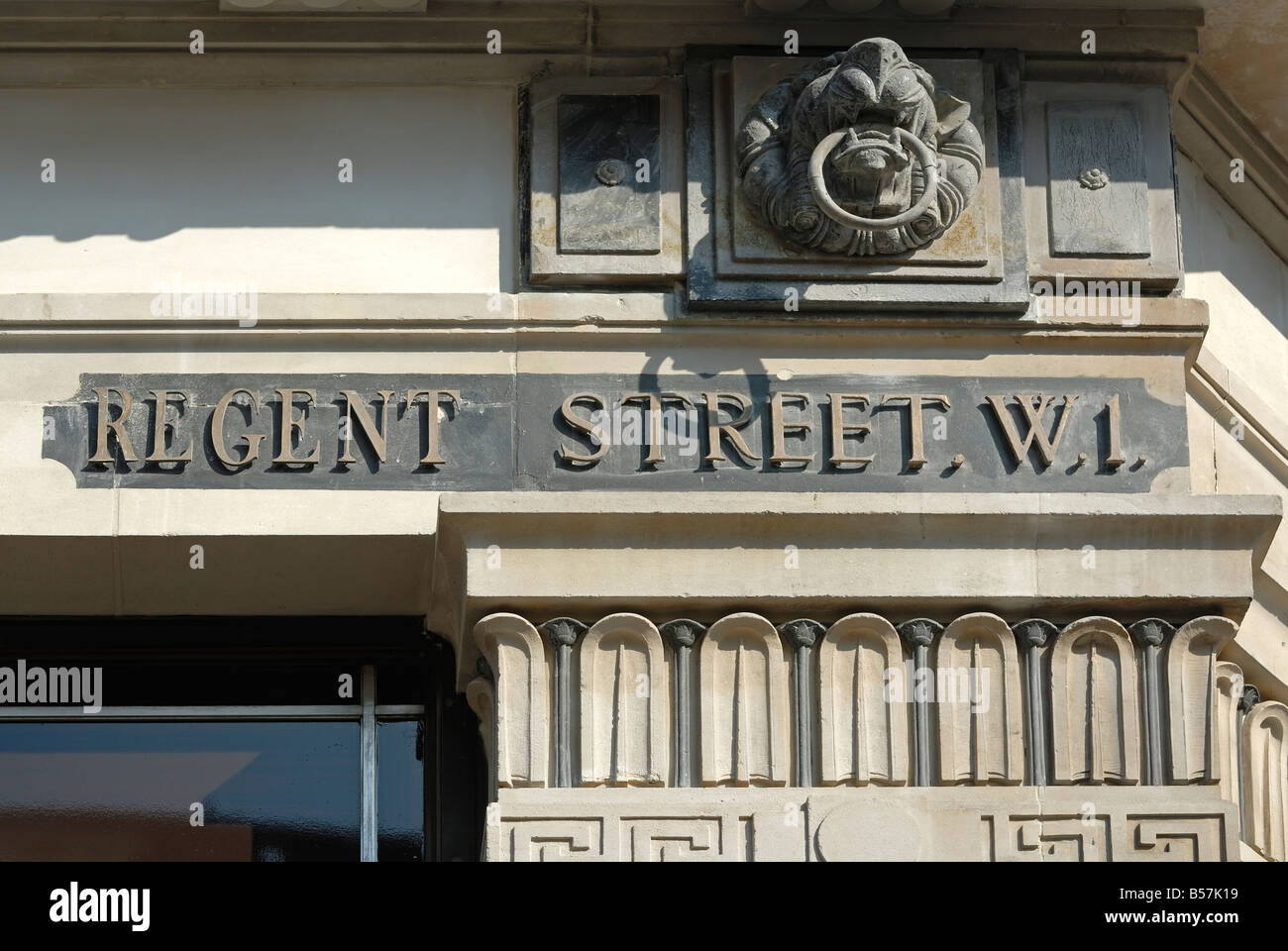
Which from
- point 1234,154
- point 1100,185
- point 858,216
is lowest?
point 858,216

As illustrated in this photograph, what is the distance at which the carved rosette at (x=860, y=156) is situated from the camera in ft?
32.7

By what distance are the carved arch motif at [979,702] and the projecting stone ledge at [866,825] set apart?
0.30 ft

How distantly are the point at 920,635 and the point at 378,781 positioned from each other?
88.1 inches

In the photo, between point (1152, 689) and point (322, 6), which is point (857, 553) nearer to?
point (1152, 689)

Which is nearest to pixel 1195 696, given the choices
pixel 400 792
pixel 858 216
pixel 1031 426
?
pixel 1031 426

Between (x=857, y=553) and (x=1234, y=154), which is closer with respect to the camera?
(x=857, y=553)

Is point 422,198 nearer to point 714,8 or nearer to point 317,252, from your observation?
point 317,252

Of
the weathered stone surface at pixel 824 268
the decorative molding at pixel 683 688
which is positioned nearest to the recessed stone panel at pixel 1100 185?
the weathered stone surface at pixel 824 268

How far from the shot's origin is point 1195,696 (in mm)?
9672

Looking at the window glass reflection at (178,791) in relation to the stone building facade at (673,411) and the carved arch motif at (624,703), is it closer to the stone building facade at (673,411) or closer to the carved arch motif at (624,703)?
the stone building facade at (673,411)

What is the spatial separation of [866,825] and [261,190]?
134 inches

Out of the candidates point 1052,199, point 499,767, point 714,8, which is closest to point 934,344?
point 1052,199

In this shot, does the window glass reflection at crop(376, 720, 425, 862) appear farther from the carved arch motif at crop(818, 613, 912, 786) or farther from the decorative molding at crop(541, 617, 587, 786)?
the carved arch motif at crop(818, 613, 912, 786)

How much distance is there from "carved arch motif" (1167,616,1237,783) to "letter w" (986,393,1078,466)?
85cm
